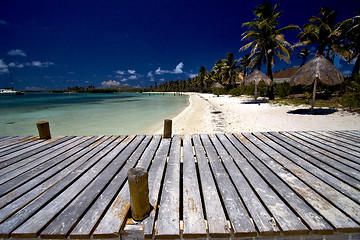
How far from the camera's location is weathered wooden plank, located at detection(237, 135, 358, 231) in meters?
1.38

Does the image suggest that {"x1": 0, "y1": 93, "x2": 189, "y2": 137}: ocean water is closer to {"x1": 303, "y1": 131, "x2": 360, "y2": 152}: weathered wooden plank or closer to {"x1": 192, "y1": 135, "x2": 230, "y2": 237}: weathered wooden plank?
{"x1": 192, "y1": 135, "x2": 230, "y2": 237}: weathered wooden plank

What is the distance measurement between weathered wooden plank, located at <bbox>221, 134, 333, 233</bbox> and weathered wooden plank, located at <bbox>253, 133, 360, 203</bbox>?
1.29ft

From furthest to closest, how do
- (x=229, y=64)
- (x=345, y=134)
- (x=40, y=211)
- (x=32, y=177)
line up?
(x=229, y=64) → (x=345, y=134) → (x=32, y=177) → (x=40, y=211)

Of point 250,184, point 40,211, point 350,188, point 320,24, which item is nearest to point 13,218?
point 40,211

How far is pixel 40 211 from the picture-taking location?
157cm

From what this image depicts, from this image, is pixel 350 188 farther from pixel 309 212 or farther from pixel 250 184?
pixel 250 184

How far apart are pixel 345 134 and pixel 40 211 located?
609 centimetres

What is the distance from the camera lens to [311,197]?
169 centimetres

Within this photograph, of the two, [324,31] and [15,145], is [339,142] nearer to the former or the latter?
[15,145]

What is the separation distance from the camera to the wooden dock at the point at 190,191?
135cm

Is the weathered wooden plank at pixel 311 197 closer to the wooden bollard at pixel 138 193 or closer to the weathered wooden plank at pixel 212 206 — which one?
the weathered wooden plank at pixel 212 206

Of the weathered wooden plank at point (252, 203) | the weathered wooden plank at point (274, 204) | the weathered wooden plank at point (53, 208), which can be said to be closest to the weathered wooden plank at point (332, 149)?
the weathered wooden plank at point (274, 204)

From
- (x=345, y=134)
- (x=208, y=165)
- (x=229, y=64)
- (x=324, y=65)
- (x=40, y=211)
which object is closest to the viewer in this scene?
(x=40, y=211)

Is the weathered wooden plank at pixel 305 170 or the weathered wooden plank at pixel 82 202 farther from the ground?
the weathered wooden plank at pixel 82 202
